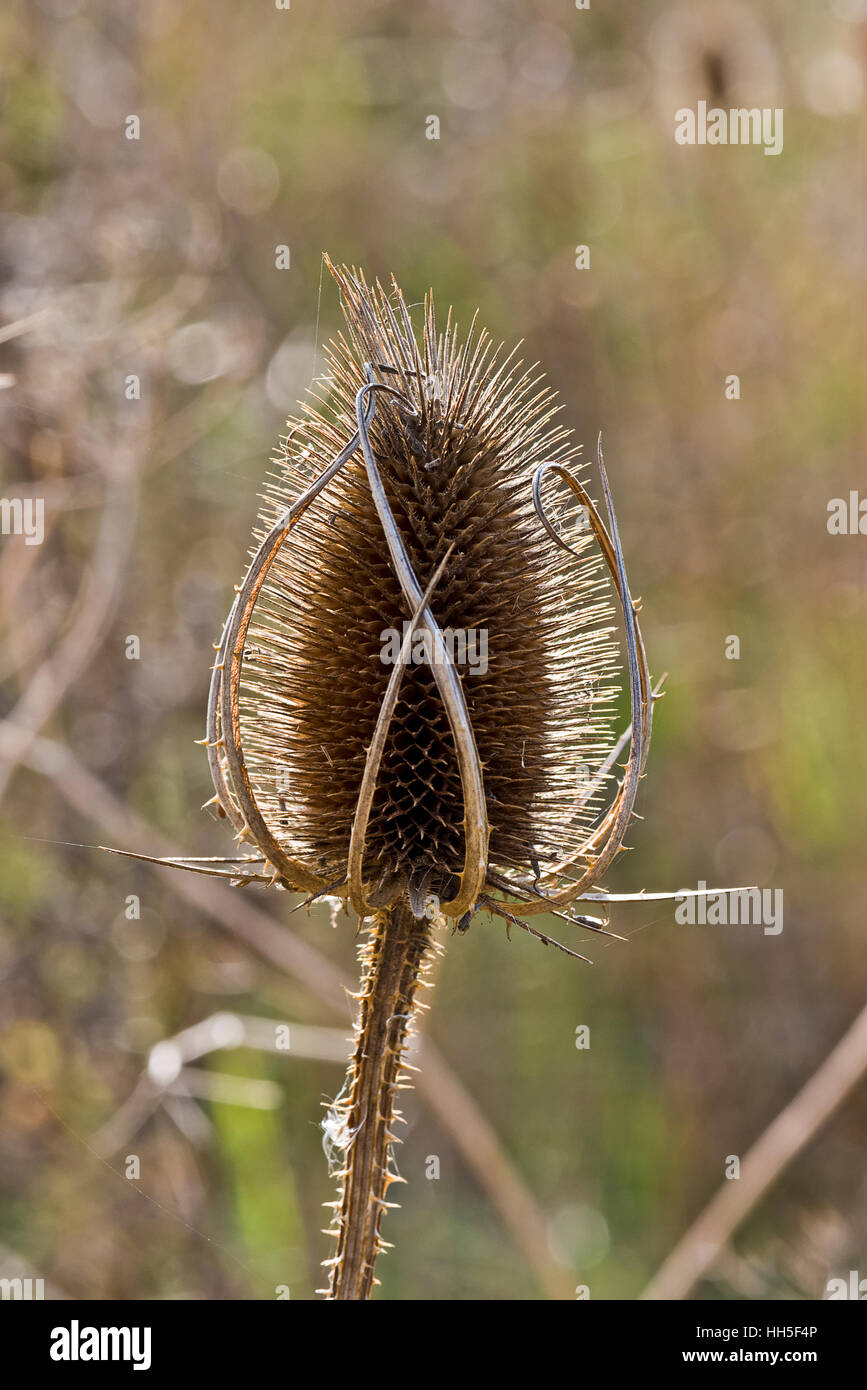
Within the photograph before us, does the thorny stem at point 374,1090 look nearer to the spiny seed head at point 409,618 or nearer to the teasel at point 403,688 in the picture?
the teasel at point 403,688

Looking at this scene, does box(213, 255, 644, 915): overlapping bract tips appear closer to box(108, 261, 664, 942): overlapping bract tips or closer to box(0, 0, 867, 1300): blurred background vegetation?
box(108, 261, 664, 942): overlapping bract tips

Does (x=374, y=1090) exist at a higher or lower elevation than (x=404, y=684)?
lower

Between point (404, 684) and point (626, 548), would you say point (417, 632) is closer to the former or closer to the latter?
point (404, 684)

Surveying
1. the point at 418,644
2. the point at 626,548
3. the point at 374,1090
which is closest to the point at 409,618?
the point at 418,644

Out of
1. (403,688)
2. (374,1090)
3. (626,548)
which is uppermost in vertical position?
(626,548)

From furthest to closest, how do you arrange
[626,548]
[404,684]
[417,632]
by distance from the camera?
[626,548] → [404,684] → [417,632]

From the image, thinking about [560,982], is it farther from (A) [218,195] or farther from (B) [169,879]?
(A) [218,195]
